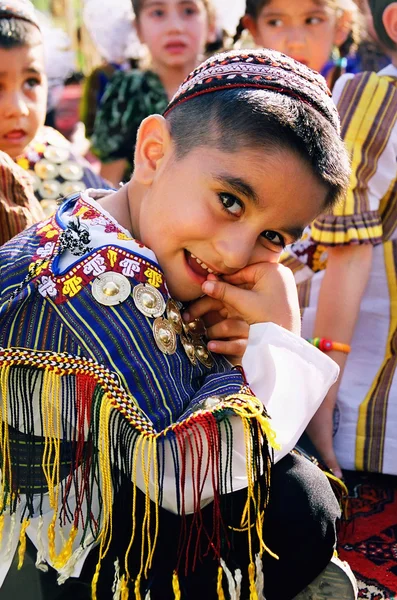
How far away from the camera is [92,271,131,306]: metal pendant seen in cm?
154

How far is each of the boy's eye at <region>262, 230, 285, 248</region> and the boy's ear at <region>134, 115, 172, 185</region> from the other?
26cm

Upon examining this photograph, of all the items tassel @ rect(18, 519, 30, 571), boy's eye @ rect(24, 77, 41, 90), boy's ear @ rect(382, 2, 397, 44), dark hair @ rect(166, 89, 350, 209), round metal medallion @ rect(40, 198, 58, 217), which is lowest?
tassel @ rect(18, 519, 30, 571)

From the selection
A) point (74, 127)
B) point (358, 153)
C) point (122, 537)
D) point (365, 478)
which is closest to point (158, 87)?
point (74, 127)

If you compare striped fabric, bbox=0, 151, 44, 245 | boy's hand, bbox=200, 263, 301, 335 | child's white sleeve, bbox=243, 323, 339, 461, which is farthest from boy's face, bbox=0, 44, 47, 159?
child's white sleeve, bbox=243, 323, 339, 461

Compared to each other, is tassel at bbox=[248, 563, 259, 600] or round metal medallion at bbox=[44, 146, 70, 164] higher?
round metal medallion at bbox=[44, 146, 70, 164]

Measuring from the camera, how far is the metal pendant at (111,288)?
5.06ft

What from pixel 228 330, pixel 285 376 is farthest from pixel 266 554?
pixel 228 330

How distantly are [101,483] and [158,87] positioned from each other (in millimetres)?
3693

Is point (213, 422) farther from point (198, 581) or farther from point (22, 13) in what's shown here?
point (22, 13)

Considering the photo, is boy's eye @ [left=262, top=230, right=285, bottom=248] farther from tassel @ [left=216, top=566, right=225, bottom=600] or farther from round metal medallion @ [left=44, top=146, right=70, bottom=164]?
round metal medallion @ [left=44, top=146, right=70, bottom=164]

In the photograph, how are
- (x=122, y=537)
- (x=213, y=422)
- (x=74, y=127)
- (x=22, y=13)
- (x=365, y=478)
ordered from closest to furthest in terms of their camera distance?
(x=213, y=422), (x=122, y=537), (x=365, y=478), (x=22, y=13), (x=74, y=127)

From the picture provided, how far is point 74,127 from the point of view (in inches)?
259

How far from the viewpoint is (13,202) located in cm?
213

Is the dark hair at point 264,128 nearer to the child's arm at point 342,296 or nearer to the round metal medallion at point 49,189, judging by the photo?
the child's arm at point 342,296
